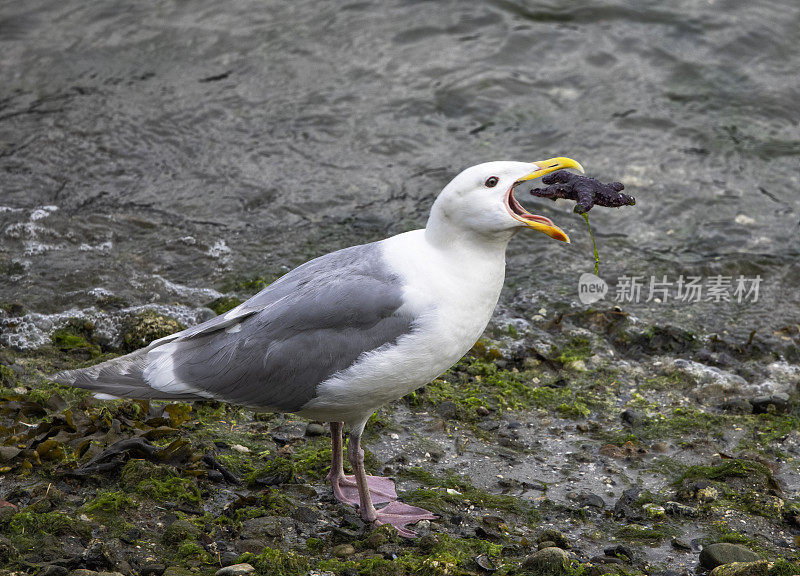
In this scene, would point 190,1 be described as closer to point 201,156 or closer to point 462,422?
point 201,156

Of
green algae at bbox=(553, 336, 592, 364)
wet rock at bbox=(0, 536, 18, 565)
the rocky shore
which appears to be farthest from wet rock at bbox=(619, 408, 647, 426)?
wet rock at bbox=(0, 536, 18, 565)

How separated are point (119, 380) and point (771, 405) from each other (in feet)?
14.4

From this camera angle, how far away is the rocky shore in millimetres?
4340

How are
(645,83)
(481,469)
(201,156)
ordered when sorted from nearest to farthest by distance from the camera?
(481,469), (201,156), (645,83)

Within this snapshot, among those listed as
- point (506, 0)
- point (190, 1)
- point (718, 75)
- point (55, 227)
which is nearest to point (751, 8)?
point (718, 75)

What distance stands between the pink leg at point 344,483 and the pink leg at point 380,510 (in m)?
0.13

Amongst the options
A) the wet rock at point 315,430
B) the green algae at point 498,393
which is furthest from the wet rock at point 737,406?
the wet rock at point 315,430

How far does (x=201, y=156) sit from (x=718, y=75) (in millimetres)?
6403

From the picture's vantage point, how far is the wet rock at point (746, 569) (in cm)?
416

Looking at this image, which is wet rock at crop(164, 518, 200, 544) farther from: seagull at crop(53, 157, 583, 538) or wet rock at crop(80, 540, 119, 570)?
seagull at crop(53, 157, 583, 538)

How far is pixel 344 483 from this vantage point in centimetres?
520

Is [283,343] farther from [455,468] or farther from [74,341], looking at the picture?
[74,341]

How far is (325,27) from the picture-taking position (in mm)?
12141

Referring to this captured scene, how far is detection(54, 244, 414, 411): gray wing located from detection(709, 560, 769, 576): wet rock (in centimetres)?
190
